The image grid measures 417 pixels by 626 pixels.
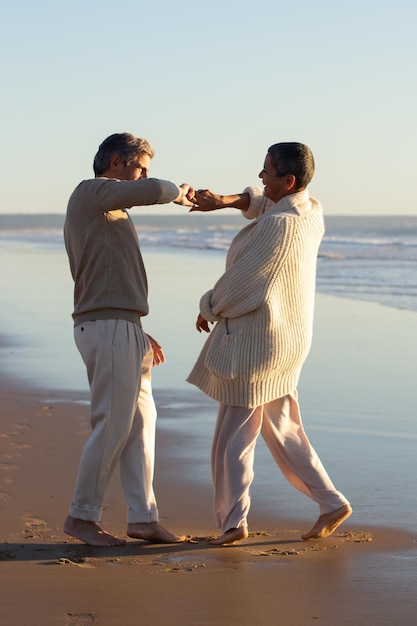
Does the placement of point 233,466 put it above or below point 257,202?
below

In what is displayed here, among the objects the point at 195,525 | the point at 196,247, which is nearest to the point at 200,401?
the point at 195,525

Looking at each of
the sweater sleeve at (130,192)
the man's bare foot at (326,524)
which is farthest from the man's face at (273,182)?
the man's bare foot at (326,524)

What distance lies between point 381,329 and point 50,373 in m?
4.17

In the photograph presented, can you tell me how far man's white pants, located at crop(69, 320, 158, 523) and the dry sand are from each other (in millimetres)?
190

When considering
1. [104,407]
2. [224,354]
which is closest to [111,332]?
[104,407]

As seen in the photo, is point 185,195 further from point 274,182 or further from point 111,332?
point 111,332

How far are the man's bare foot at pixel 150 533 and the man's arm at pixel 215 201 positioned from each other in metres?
1.30

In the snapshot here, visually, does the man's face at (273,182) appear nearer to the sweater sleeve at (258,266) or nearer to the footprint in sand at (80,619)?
the sweater sleeve at (258,266)

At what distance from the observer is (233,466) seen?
4547 mm

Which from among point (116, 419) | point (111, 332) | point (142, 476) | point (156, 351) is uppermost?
point (111, 332)

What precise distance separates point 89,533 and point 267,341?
104 centimetres

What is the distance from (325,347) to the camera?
10.3 m

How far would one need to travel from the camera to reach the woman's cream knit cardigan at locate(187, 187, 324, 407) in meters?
4.43

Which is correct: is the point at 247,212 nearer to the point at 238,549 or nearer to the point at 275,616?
the point at 238,549
